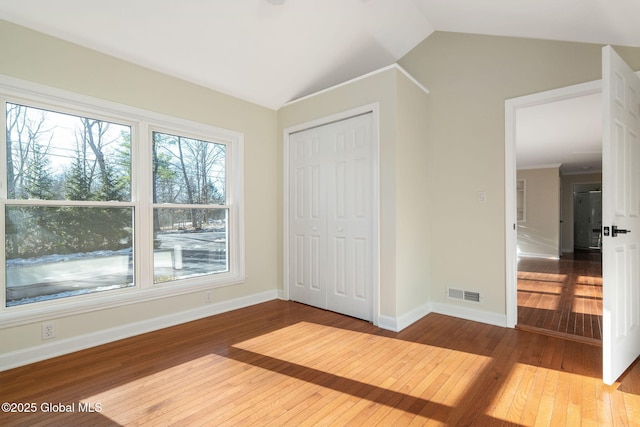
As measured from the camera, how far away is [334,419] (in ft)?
5.58

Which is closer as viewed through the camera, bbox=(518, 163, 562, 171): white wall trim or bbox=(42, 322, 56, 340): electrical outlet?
bbox=(42, 322, 56, 340): electrical outlet

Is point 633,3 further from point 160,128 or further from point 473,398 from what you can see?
point 160,128

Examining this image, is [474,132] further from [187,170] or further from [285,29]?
[187,170]

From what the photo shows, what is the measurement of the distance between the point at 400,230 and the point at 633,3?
89.7 inches

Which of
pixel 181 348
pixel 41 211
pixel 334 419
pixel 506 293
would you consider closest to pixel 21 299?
pixel 41 211

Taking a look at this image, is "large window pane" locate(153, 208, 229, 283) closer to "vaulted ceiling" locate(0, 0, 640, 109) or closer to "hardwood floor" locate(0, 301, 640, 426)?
"hardwood floor" locate(0, 301, 640, 426)

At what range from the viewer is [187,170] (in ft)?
11.1

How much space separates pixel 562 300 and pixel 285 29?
15.2 feet

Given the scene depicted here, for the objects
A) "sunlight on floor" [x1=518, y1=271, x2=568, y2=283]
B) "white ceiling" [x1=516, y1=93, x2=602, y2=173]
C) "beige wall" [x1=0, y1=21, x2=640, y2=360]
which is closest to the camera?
"beige wall" [x1=0, y1=21, x2=640, y2=360]

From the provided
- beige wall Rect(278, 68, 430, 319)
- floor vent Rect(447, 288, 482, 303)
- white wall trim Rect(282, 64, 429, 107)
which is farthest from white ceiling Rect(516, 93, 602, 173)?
floor vent Rect(447, 288, 482, 303)

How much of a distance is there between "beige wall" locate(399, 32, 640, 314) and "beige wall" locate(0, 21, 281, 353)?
2.07 meters

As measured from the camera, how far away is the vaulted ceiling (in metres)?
2.38

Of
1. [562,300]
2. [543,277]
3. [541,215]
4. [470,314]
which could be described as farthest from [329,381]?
[541,215]

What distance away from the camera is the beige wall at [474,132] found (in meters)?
2.97
